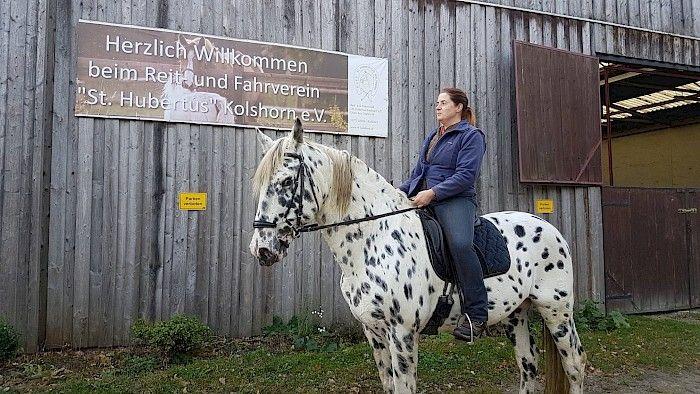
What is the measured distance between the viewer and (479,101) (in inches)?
308

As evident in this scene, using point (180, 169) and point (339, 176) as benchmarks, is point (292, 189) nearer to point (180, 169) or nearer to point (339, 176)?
point (339, 176)

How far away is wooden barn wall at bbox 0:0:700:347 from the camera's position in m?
5.73

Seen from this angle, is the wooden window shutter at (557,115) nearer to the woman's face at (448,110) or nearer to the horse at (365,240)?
the woman's face at (448,110)

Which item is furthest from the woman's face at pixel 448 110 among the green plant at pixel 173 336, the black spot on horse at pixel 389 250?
the green plant at pixel 173 336

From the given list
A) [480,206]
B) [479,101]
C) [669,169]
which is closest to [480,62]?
[479,101]

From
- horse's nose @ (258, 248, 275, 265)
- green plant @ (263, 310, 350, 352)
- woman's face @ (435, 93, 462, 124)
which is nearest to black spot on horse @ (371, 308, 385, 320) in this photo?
horse's nose @ (258, 248, 275, 265)

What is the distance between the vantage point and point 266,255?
2916 mm

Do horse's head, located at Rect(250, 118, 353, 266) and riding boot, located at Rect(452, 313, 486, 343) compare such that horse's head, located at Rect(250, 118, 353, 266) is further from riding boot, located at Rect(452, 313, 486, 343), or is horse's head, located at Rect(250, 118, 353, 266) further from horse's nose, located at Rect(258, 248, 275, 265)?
Answer: riding boot, located at Rect(452, 313, 486, 343)

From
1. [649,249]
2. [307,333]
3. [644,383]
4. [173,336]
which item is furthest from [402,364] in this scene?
[649,249]

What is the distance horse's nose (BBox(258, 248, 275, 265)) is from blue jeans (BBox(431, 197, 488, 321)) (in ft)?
3.92

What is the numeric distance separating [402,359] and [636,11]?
8460mm

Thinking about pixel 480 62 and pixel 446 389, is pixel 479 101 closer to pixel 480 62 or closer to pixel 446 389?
pixel 480 62

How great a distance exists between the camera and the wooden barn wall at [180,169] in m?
5.73

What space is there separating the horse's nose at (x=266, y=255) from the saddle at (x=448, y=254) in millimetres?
1082
